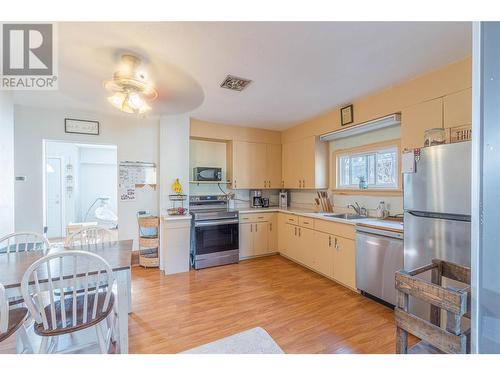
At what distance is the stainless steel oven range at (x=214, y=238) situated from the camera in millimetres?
3303

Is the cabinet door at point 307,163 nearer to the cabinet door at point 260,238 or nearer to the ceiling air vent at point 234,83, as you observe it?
the cabinet door at point 260,238

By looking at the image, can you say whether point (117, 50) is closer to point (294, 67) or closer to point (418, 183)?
point (294, 67)

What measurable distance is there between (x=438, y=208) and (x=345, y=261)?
4.20ft

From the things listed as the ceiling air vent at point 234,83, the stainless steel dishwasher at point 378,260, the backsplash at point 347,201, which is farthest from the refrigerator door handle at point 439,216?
the ceiling air vent at point 234,83

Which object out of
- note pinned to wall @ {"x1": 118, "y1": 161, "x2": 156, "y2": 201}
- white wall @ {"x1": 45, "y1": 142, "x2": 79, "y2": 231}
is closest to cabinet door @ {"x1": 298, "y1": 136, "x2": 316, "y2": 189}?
note pinned to wall @ {"x1": 118, "y1": 161, "x2": 156, "y2": 201}

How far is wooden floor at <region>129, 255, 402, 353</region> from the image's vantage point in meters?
1.71

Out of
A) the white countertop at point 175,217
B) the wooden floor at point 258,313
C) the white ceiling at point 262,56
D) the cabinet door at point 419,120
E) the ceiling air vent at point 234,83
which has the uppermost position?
the ceiling air vent at point 234,83

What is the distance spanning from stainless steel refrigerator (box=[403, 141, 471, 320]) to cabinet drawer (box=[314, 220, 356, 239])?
690mm

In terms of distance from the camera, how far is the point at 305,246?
3.27 m

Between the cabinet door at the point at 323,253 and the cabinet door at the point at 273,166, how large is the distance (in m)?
1.50

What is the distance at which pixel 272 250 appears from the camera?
12.8ft
